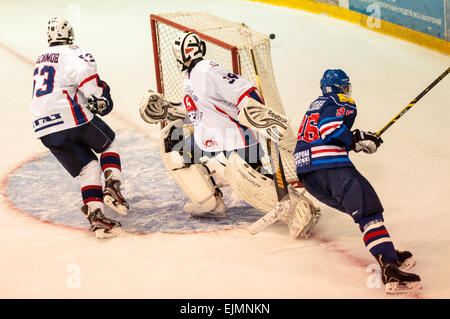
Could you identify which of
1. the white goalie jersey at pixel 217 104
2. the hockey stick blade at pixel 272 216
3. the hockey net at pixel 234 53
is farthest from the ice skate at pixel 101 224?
the hockey net at pixel 234 53

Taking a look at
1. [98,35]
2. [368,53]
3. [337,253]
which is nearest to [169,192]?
[337,253]

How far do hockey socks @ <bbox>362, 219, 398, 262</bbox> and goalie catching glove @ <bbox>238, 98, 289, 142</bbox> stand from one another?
27.4 inches

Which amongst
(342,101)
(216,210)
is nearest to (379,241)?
(342,101)

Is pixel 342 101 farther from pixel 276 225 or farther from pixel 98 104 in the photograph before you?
pixel 98 104

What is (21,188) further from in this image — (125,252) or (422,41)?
(422,41)

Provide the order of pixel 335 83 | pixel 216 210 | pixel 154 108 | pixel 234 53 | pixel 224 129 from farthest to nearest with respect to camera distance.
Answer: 1. pixel 234 53
2. pixel 216 210
3. pixel 154 108
4. pixel 224 129
5. pixel 335 83

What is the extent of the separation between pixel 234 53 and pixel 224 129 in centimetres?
69

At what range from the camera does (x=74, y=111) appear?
400 centimetres

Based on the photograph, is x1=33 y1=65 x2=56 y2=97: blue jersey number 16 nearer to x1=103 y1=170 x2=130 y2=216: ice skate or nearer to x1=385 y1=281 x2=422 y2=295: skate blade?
x1=103 y1=170 x2=130 y2=216: ice skate

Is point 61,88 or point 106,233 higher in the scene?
point 61,88

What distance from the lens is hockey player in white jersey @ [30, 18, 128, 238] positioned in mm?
3947

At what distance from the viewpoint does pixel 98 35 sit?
8977 mm

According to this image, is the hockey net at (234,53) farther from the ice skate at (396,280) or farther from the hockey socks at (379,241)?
the ice skate at (396,280)
